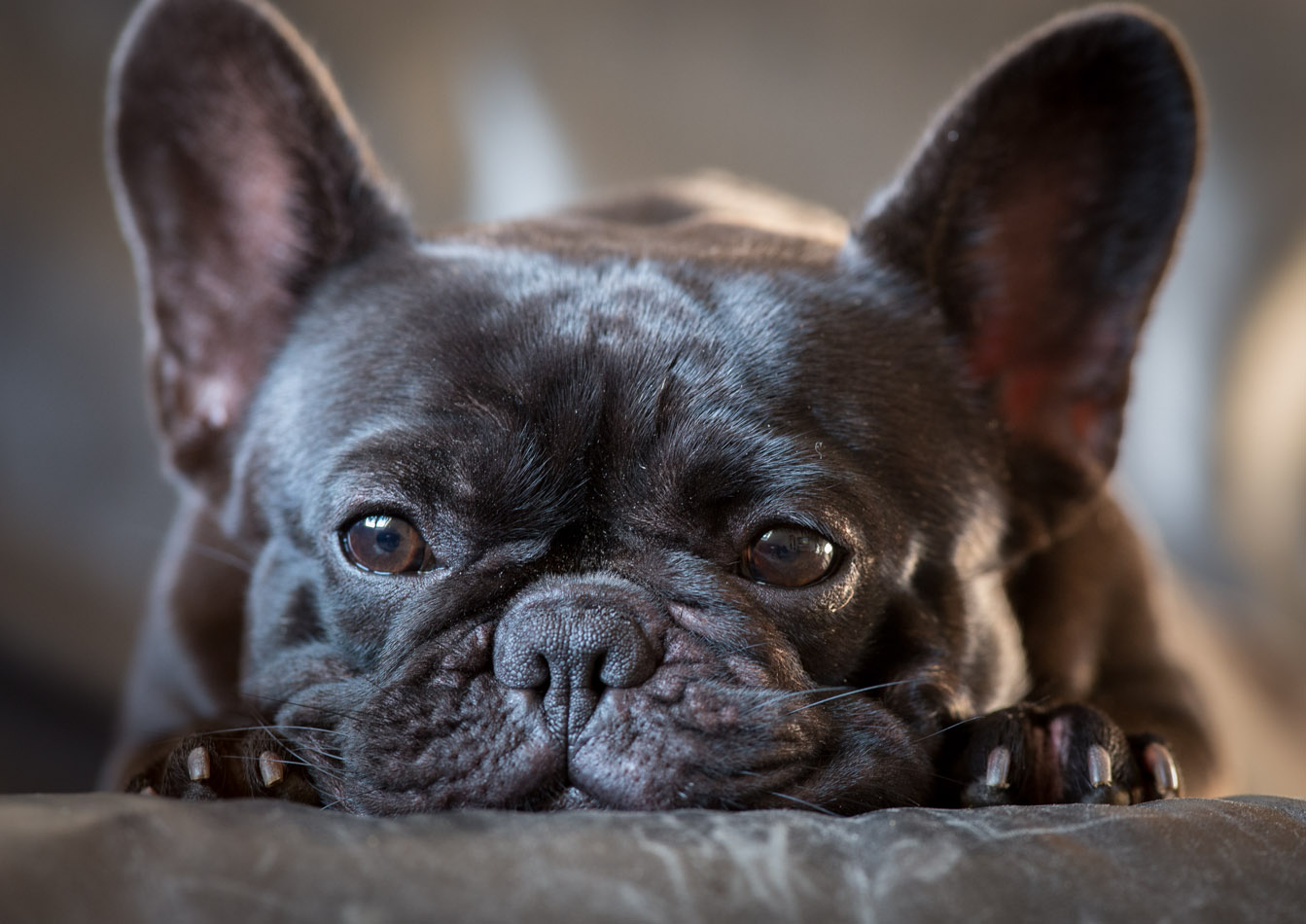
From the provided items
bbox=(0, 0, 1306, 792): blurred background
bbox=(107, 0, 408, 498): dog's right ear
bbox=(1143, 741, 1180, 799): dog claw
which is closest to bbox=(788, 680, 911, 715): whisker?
bbox=(1143, 741, 1180, 799): dog claw

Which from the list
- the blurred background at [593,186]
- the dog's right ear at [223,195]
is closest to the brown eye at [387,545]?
the dog's right ear at [223,195]

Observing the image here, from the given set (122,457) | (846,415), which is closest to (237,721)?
(846,415)

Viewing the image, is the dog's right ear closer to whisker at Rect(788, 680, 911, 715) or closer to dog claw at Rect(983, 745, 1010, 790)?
whisker at Rect(788, 680, 911, 715)

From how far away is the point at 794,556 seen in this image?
126 centimetres

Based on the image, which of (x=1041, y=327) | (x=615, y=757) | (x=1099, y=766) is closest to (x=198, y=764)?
(x=615, y=757)

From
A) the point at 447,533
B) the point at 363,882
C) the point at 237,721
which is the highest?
the point at 447,533

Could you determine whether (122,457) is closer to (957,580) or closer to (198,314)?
(198,314)

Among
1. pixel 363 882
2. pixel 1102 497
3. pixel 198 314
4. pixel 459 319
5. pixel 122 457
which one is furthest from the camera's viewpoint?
pixel 122 457

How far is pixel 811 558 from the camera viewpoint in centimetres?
127

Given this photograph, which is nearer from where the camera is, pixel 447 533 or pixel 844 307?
pixel 447 533

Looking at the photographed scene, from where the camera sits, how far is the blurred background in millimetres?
2307

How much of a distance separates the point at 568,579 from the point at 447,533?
147 mm

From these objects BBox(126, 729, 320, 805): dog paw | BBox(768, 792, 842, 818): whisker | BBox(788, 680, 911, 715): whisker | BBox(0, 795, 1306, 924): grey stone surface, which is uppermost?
BBox(788, 680, 911, 715): whisker

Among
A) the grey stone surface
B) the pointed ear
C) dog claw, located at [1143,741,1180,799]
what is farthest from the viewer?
the pointed ear
